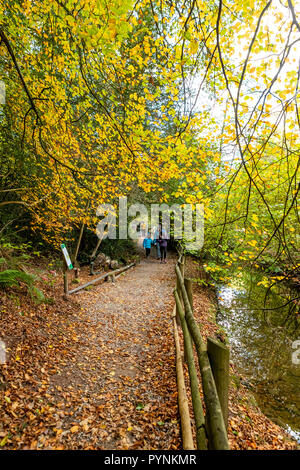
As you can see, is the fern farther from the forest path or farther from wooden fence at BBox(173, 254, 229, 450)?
wooden fence at BBox(173, 254, 229, 450)

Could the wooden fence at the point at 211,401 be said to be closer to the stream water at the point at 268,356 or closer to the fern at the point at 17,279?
the stream water at the point at 268,356

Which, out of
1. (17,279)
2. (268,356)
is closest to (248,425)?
(268,356)

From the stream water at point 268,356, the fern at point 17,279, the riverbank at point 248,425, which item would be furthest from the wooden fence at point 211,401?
the fern at point 17,279

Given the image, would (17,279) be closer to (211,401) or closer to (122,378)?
(122,378)

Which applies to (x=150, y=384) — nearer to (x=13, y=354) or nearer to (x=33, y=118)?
(x=13, y=354)

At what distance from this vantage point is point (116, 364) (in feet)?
13.6

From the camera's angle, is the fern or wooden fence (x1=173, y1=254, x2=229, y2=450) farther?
the fern

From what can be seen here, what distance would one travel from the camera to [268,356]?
5672 mm

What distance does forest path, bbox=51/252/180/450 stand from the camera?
2.65 metres

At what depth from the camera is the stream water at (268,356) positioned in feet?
13.7

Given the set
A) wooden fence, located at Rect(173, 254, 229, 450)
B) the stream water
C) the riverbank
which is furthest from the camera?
the stream water

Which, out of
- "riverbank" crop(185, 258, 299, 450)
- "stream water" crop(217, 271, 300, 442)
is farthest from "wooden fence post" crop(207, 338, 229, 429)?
"riverbank" crop(185, 258, 299, 450)

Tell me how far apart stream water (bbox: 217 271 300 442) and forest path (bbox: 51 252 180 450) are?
6.03ft

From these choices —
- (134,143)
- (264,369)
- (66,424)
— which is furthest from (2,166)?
(264,369)
